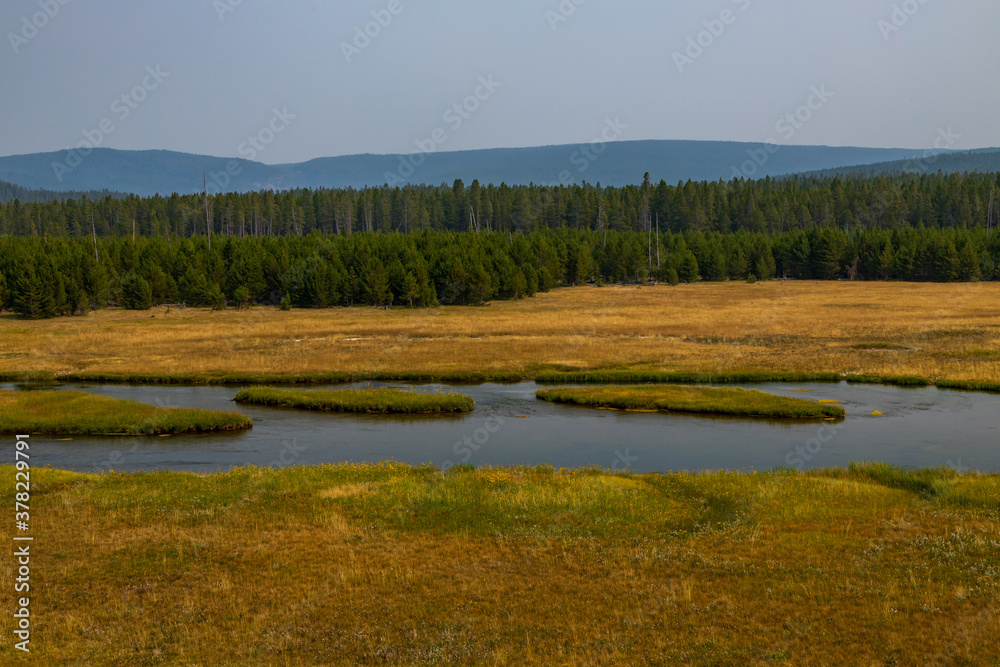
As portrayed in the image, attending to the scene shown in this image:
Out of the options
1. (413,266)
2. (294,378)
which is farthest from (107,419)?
(413,266)

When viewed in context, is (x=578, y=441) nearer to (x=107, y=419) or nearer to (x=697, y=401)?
(x=697, y=401)

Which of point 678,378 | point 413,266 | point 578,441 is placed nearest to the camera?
point 578,441

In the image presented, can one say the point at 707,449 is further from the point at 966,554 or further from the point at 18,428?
the point at 18,428

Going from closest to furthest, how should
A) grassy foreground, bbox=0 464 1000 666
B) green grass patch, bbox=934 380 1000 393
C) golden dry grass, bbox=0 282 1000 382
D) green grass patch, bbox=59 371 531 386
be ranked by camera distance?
grassy foreground, bbox=0 464 1000 666, green grass patch, bbox=934 380 1000 393, green grass patch, bbox=59 371 531 386, golden dry grass, bbox=0 282 1000 382

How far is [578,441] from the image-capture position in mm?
36500

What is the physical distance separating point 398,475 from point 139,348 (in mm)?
46912

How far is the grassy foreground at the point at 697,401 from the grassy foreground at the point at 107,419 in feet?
58.6

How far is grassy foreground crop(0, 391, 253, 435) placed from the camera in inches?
1527

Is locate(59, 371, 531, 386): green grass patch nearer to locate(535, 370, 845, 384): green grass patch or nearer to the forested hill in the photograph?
locate(535, 370, 845, 384): green grass patch

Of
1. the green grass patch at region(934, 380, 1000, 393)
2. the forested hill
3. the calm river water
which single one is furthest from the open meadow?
the forested hill

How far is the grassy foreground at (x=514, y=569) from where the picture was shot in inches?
607

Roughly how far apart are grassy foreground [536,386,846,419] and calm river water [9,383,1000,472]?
1307 millimetres

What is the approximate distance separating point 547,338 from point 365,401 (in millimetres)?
28825

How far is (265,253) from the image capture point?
114938 millimetres
